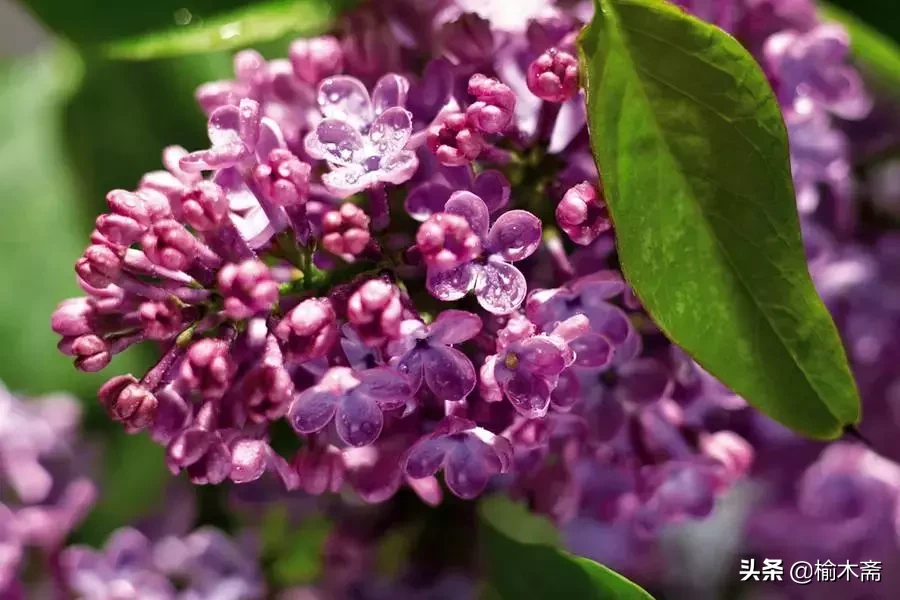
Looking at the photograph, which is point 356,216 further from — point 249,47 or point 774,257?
point 249,47

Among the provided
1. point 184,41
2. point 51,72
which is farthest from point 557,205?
point 51,72

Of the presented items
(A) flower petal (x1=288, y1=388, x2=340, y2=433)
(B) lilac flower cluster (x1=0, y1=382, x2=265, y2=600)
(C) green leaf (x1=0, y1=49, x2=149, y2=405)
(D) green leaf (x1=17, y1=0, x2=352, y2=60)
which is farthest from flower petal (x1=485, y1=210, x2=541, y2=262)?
(C) green leaf (x1=0, y1=49, x2=149, y2=405)

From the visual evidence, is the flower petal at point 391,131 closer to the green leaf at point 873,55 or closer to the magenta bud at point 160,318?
the magenta bud at point 160,318

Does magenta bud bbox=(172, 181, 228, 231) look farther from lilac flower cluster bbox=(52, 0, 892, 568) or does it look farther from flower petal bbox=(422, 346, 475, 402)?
flower petal bbox=(422, 346, 475, 402)

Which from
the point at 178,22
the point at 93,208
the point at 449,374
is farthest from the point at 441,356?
the point at 93,208

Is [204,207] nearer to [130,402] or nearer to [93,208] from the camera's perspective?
[130,402]
